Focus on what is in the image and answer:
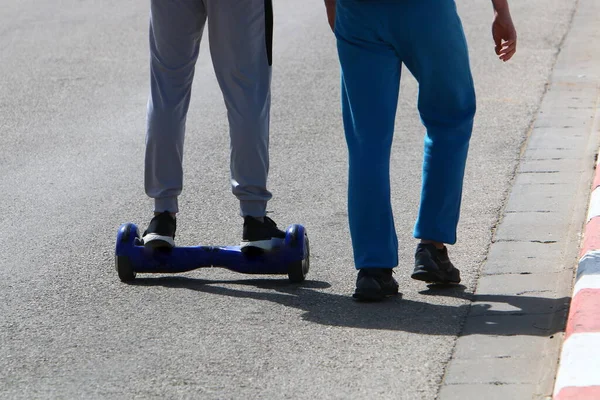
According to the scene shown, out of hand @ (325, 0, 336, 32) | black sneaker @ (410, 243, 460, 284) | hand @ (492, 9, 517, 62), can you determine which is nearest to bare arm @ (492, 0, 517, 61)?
hand @ (492, 9, 517, 62)

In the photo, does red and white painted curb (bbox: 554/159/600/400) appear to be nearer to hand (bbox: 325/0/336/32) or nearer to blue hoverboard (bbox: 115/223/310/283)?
blue hoverboard (bbox: 115/223/310/283)

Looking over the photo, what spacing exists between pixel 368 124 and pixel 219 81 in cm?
63

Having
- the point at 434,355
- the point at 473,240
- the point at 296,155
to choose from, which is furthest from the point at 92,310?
the point at 296,155

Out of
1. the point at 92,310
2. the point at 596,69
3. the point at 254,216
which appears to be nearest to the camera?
the point at 92,310

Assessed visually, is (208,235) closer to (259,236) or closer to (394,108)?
(259,236)

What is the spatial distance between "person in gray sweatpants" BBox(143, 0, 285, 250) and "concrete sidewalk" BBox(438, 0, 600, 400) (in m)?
0.91

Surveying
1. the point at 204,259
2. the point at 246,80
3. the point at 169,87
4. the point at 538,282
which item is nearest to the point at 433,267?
the point at 538,282

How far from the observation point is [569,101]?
7.86 metres

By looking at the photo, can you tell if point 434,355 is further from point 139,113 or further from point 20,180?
point 139,113

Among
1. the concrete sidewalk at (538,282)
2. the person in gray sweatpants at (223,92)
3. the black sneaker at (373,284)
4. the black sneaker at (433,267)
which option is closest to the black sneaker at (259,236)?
the person in gray sweatpants at (223,92)

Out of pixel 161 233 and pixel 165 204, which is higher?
pixel 165 204

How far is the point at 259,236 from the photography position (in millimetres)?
4688

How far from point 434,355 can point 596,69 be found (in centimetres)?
539

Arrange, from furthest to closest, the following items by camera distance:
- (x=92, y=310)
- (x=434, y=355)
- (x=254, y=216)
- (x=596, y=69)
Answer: (x=596, y=69) < (x=254, y=216) < (x=92, y=310) < (x=434, y=355)
